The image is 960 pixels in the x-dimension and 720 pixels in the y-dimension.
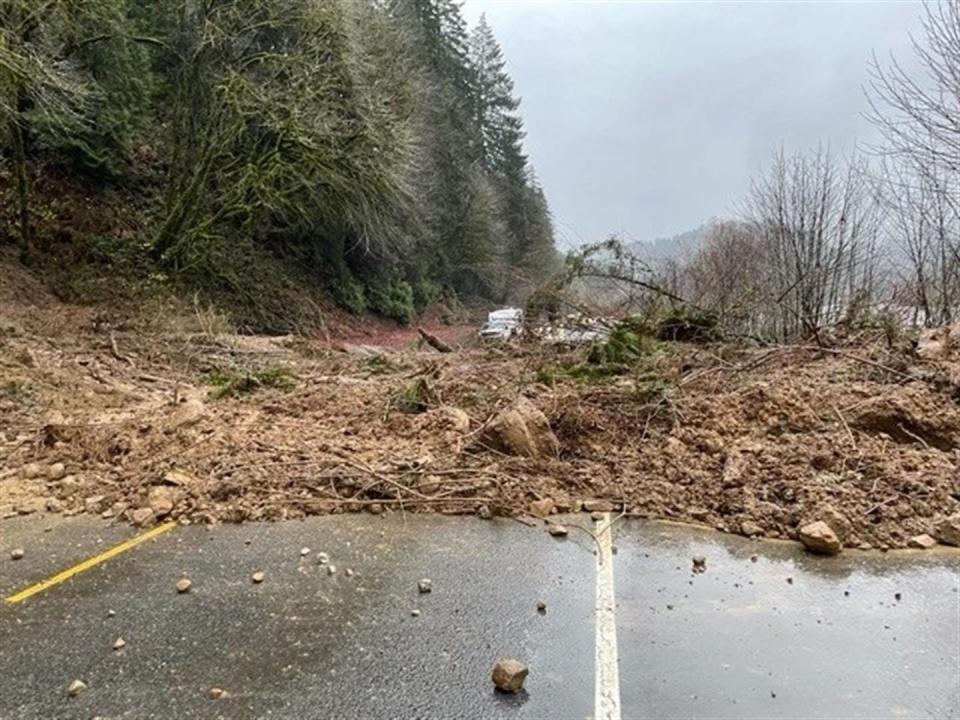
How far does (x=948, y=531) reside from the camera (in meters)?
4.14

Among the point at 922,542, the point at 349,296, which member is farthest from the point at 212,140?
the point at 922,542

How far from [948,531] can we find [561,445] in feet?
9.06

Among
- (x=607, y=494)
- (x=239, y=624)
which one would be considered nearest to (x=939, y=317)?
(x=607, y=494)

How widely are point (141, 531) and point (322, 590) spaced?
167cm

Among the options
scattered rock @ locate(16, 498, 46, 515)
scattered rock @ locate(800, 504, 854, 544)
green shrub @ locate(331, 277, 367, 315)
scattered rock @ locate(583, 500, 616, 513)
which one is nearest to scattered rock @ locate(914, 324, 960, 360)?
scattered rock @ locate(800, 504, 854, 544)

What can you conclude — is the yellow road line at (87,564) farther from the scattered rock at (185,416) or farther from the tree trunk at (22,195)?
the tree trunk at (22,195)

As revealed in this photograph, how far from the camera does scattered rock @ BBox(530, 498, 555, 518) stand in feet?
15.5

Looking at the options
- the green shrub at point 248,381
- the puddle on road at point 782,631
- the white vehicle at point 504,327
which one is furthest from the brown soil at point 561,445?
the white vehicle at point 504,327

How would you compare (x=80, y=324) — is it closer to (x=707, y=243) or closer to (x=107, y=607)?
(x=107, y=607)

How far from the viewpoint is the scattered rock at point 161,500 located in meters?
4.73

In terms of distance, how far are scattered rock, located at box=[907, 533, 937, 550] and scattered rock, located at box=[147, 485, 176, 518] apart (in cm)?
498

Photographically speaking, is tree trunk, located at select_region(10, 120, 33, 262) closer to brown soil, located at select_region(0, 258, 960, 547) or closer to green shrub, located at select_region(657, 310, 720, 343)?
brown soil, located at select_region(0, 258, 960, 547)

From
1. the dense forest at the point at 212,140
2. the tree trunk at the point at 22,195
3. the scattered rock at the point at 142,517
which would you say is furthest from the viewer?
the dense forest at the point at 212,140

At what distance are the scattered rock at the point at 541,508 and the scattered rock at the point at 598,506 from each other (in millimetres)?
254
